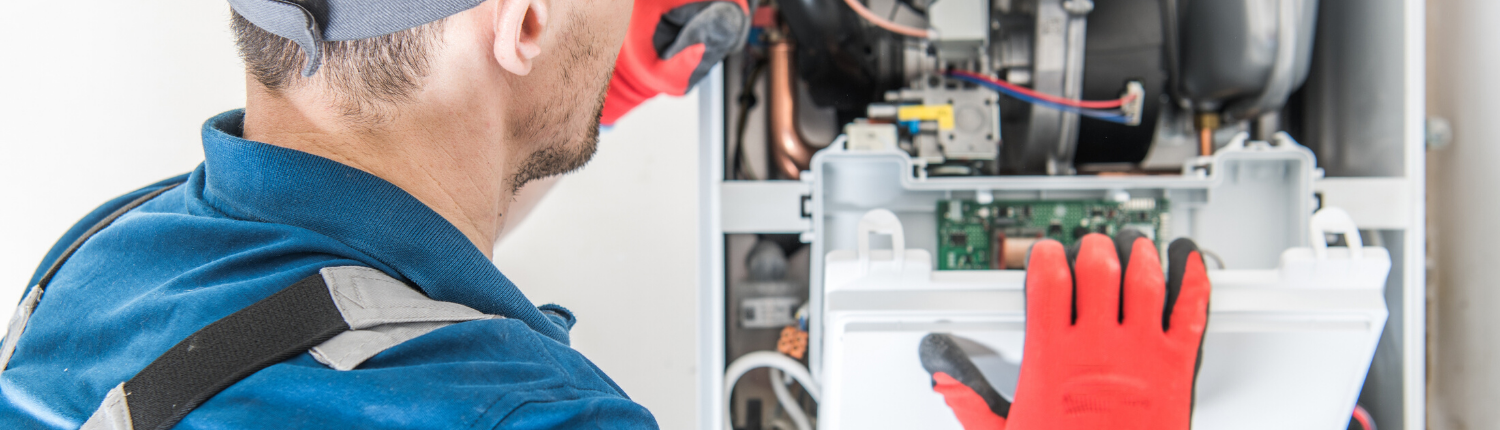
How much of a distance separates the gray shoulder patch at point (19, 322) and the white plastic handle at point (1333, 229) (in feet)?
3.49

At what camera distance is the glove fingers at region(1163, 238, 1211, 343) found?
2.08 ft

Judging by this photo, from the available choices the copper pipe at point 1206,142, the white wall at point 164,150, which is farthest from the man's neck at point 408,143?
the copper pipe at point 1206,142

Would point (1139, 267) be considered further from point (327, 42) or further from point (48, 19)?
point (48, 19)

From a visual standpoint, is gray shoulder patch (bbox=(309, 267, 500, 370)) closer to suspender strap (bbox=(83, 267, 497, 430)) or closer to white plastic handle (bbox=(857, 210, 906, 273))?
suspender strap (bbox=(83, 267, 497, 430))

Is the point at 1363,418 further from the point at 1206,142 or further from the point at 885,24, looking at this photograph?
the point at 885,24

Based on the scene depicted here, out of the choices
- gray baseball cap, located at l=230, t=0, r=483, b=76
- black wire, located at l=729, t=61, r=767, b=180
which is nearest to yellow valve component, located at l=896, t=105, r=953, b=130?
black wire, located at l=729, t=61, r=767, b=180

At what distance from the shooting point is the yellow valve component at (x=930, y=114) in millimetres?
892

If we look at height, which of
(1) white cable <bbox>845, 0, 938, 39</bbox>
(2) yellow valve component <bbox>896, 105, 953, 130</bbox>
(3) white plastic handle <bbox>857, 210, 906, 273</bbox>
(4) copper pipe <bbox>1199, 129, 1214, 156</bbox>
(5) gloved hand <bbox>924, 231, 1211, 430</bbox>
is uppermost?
(1) white cable <bbox>845, 0, 938, 39</bbox>

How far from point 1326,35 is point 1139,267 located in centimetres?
56

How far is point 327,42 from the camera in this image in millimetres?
465

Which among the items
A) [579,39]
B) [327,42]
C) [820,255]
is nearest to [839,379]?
[820,255]

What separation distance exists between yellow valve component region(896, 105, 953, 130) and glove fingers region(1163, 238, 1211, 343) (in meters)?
0.32

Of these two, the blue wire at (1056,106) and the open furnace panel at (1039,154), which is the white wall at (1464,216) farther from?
the blue wire at (1056,106)

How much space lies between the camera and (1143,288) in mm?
642
